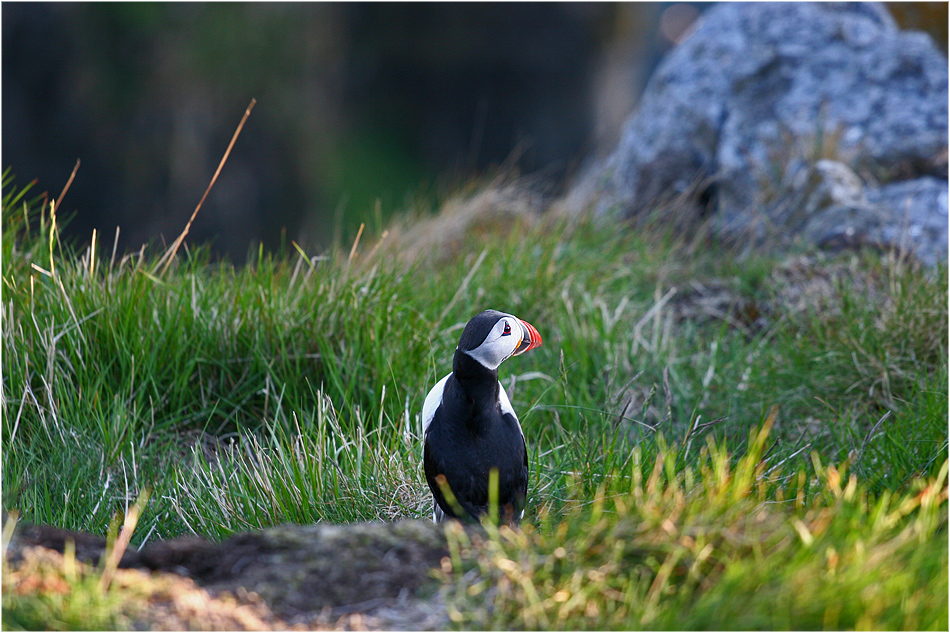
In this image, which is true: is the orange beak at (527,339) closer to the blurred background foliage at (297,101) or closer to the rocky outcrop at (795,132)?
the rocky outcrop at (795,132)

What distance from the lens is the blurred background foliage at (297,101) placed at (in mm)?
9688

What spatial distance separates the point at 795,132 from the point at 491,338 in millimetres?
3855

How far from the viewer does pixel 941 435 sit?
244 cm

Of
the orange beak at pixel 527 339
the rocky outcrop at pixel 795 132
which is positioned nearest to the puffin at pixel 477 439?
the orange beak at pixel 527 339

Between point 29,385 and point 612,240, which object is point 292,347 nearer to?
point 29,385

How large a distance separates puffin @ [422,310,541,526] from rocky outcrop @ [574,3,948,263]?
293 cm

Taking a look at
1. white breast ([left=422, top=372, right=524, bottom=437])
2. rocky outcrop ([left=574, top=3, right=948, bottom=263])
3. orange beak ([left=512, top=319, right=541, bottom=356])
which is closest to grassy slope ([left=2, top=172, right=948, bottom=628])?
white breast ([left=422, top=372, right=524, bottom=437])

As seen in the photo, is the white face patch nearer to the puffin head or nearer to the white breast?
the puffin head

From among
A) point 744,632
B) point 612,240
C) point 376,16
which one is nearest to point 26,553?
point 744,632

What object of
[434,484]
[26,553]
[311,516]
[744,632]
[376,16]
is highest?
[376,16]

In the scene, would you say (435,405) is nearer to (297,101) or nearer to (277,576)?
(277,576)

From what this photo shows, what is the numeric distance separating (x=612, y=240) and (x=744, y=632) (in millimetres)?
3382

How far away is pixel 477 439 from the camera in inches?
81.8

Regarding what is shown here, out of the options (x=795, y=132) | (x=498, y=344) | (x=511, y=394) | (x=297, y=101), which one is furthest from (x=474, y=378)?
(x=297, y=101)
